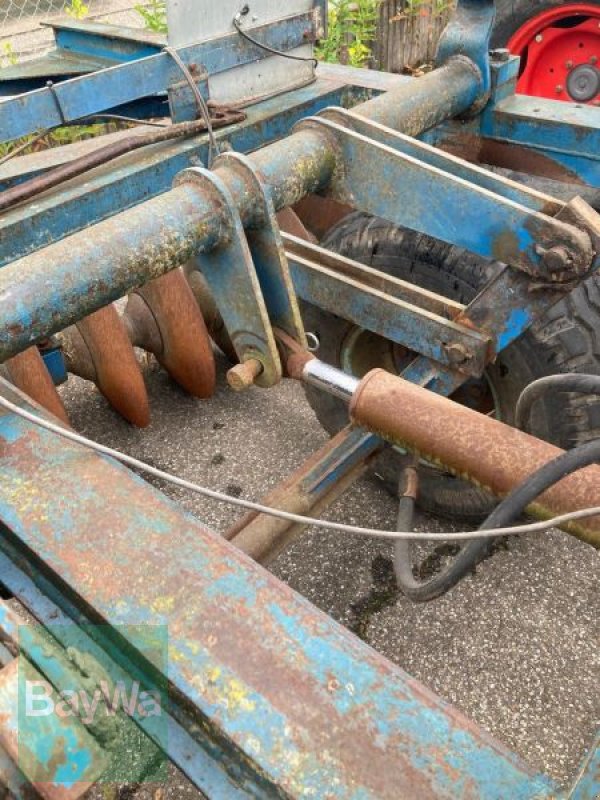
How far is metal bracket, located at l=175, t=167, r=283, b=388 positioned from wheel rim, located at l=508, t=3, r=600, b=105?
2763 mm

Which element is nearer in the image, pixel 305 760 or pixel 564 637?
pixel 305 760

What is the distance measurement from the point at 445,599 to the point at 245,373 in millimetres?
1112

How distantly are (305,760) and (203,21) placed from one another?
2418 mm

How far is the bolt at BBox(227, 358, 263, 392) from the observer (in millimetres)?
1796

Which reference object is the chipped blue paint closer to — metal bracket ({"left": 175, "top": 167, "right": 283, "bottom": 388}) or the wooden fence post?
metal bracket ({"left": 175, "top": 167, "right": 283, "bottom": 388})

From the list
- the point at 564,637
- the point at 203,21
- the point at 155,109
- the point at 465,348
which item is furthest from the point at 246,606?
the point at 155,109

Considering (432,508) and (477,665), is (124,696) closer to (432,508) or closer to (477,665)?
(477,665)

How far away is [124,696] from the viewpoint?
1.13m

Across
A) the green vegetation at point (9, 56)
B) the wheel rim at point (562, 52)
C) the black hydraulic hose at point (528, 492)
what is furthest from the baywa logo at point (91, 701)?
the green vegetation at point (9, 56)

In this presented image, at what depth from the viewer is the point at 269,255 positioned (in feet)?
5.98

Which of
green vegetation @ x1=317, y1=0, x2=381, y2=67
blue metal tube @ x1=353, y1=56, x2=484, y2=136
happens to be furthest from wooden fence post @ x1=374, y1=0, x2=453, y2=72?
blue metal tube @ x1=353, y1=56, x2=484, y2=136

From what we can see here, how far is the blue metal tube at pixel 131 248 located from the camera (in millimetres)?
1440

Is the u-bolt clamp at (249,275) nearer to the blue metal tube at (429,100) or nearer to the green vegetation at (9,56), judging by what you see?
the blue metal tube at (429,100)

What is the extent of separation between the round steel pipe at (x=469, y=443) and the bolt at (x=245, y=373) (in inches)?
15.4
